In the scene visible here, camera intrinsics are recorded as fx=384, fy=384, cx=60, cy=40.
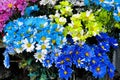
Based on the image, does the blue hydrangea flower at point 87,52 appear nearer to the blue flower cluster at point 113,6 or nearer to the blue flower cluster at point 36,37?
the blue flower cluster at point 36,37

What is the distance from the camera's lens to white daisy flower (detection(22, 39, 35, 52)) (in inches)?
103

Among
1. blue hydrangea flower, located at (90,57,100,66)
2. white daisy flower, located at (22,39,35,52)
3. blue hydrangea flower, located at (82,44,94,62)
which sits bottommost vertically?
blue hydrangea flower, located at (90,57,100,66)

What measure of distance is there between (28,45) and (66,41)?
0.86 feet

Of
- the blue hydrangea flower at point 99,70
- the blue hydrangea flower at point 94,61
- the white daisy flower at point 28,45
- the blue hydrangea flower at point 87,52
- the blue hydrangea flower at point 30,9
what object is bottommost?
the blue hydrangea flower at point 99,70

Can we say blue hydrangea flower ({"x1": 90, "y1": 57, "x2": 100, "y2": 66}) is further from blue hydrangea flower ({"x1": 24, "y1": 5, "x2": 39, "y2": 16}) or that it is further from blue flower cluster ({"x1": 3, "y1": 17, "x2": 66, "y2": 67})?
blue hydrangea flower ({"x1": 24, "y1": 5, "x2": 39, "y2": 16})

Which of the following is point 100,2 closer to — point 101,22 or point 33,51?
point 101,22

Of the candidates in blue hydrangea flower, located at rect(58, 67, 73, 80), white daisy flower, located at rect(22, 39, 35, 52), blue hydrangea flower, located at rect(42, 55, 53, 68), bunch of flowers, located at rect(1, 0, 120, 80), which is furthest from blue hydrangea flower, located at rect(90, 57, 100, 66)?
white daisy flower, located at rect(22, 39, 35, 52)

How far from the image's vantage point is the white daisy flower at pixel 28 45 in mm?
2621

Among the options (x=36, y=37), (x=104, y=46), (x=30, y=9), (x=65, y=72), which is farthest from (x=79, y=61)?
(x=30, y=9)

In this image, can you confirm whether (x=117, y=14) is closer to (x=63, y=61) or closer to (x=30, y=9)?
(x=63, y=61)

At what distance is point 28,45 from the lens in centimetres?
264

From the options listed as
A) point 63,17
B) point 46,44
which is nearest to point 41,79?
point 46,44

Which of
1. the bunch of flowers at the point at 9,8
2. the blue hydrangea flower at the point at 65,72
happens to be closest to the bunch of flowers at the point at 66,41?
the blue hydrangea flower at the point at 65,72

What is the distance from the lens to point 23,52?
2746mm
